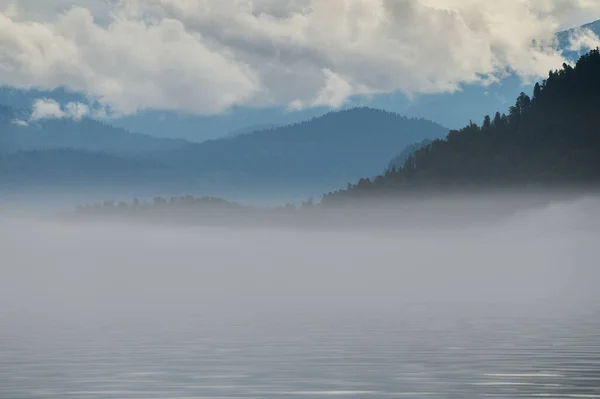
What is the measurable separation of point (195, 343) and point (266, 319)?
21.7m

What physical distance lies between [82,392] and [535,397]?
61.2 feet

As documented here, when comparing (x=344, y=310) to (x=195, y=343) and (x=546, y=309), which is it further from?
(x=195, y=343)

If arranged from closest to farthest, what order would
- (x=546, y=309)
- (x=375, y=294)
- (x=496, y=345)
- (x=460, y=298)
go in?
1. (x=496, y=345)
2. (x=546, y=309)
3. (x=460, y=298)
4. (x=375, y=294)

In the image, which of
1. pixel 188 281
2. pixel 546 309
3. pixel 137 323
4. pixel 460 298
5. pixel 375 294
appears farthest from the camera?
pixel 188 281

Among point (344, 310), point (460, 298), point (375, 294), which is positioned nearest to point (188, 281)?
point (375, 294)

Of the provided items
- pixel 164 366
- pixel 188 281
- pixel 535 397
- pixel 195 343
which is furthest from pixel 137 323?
pixel 188 281

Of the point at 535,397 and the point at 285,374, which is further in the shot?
the point at 285,374

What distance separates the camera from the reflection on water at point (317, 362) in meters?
51.2

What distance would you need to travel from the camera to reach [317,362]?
62062 mm

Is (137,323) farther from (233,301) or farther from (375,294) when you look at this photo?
(375,294)

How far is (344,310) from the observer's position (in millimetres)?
106688

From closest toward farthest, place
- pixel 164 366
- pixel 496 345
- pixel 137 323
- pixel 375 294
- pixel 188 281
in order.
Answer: pixel 164 366
pixel 496 345
pixel 137 323
pixel 375 294
pixel 188 281

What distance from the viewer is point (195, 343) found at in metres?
73.8

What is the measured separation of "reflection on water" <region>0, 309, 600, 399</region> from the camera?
5116cm
